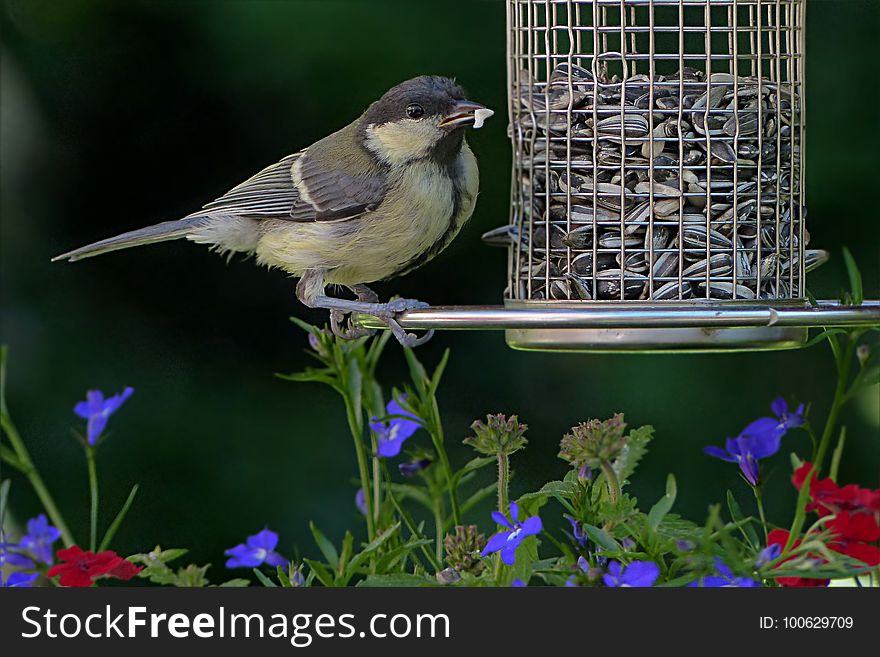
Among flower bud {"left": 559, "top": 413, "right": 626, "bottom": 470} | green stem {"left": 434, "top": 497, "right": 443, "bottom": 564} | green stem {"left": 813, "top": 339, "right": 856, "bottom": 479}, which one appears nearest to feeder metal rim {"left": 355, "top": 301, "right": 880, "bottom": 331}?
green stem {"left": 813, "top": 339, "right": 856, "bottom": 479}

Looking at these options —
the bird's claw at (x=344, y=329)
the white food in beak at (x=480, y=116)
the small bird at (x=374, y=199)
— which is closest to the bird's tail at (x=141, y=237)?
the small bird at (x=374, y=199)

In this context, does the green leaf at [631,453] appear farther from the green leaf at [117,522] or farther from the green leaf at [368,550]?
the green leaf at [117,522]

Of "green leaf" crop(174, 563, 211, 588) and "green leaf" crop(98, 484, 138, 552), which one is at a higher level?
"green leaf" crop(98, 484, 138, 552)

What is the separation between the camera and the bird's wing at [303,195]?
2.91 m

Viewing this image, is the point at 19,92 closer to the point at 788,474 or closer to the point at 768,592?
the point at 788,474

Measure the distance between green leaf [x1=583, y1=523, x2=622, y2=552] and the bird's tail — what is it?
5.12 feet

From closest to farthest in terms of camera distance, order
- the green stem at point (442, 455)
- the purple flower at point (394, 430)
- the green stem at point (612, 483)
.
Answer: the green stem at point (612, 483)
the green stem at point (442, 455)
the purple flower at point (394, 430)

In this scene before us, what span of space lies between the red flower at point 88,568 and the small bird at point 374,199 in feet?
2.46

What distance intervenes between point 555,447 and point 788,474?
2.74ft

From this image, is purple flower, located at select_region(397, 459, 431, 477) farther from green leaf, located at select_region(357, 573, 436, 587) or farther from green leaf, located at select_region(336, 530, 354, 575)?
green leaf, located at select_region(357, 573, 436, 587)

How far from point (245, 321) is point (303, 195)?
168 centimetres

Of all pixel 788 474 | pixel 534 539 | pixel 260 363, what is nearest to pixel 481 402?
pixel 260 363

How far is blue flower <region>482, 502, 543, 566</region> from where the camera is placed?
6.34 feet

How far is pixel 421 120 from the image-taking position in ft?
9.36
